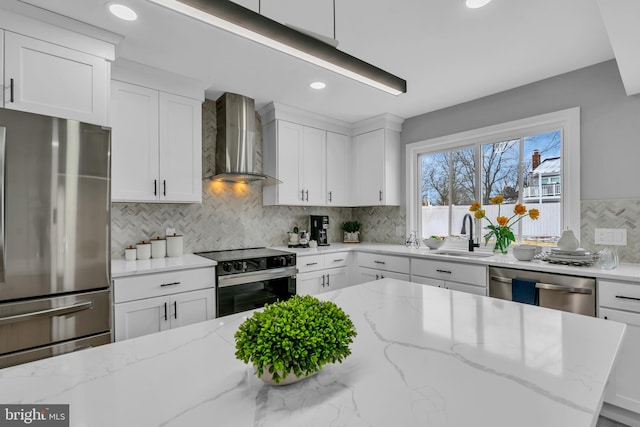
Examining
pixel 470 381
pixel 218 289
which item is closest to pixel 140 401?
pixel 470 381

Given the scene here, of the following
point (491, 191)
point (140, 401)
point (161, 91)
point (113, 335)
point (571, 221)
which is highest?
point (161, 91)

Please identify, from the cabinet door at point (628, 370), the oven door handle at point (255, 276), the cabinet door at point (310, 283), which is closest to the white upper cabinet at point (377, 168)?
the cabinet door at point (310, 283)

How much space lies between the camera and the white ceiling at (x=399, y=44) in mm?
Result: 1803

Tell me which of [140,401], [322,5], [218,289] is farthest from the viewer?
[218,289]

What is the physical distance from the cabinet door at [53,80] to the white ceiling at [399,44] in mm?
Answer: 218

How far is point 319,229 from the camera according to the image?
12.6ft

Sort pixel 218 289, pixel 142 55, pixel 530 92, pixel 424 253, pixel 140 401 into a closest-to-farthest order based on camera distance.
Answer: pixel 140 401 → pixel 142 55 → pixel 218 289 → pixel 530 92 → pixel 424 253

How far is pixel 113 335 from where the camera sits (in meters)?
2.07

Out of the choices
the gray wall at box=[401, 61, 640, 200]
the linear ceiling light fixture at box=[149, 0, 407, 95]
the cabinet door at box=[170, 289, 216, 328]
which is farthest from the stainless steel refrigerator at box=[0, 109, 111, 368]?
the gray wall at box=[401, 61, 640, 200]

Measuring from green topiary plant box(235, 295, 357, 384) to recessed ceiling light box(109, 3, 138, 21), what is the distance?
6.47ft

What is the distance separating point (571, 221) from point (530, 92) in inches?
47.0

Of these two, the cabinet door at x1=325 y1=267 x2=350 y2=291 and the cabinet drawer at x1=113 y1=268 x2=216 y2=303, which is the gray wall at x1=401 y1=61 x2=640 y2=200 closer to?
the cabinet door at x1=325 y1=267 x2=350 y2=291

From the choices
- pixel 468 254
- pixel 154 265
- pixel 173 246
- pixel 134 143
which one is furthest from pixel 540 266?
pixel 134 143

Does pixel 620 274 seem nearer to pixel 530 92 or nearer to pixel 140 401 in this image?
pixel 530 92
